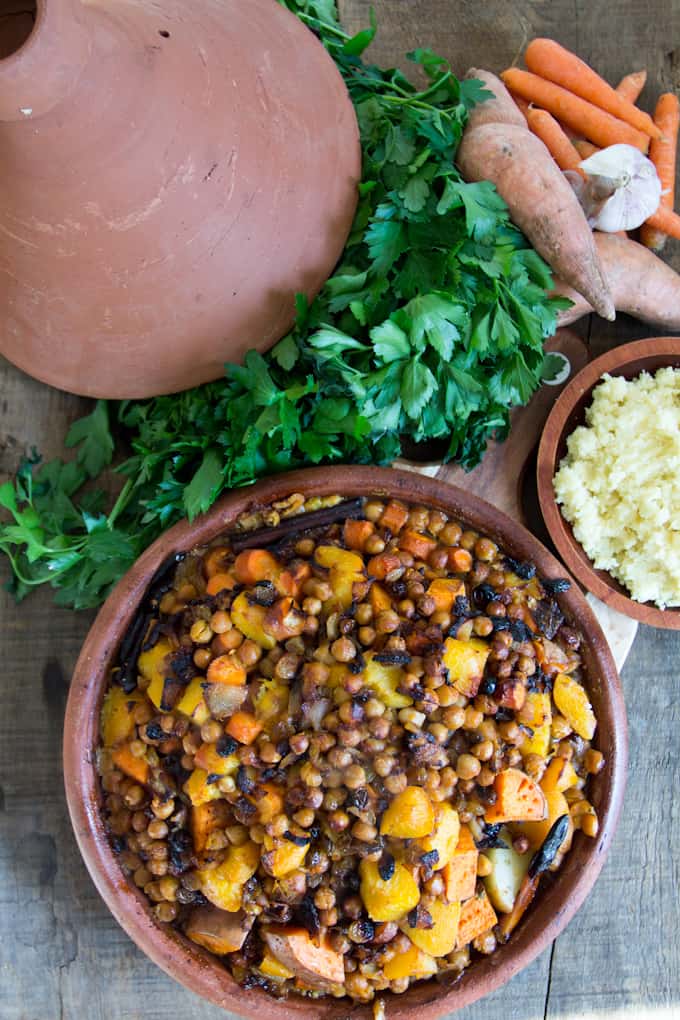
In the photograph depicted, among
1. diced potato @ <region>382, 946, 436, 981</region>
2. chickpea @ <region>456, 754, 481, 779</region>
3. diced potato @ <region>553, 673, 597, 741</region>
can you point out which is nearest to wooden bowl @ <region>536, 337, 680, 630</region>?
diced potato @ <region>553, 673, 597, 741</region>

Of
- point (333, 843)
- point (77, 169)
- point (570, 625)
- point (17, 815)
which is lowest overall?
point (17, 815)

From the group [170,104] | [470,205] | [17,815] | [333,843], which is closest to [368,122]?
[470,205]

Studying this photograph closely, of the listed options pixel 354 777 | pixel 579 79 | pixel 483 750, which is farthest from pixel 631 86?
pixel 354 777

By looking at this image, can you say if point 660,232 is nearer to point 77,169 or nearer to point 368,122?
point 368,122

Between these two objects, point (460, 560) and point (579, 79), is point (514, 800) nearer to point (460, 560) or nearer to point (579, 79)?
point (460, 560)

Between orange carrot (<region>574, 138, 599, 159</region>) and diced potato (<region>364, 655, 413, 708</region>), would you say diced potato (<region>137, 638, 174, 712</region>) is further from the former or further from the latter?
orange carrot (<region>574, 138, 599, 159</region>)

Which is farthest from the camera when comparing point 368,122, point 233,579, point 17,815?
point 17,815

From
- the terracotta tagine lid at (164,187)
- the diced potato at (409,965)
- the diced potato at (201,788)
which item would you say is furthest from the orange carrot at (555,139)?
the diced potato at (409,965)
